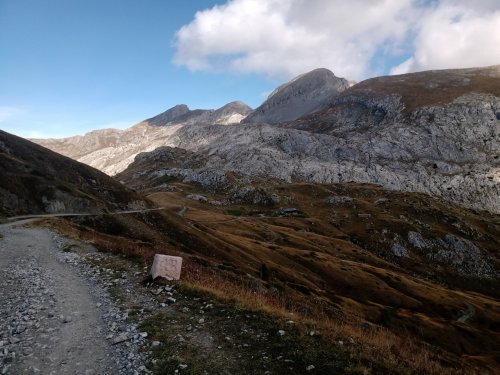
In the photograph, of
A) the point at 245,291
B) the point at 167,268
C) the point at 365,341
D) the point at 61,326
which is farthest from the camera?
the point at 167,268

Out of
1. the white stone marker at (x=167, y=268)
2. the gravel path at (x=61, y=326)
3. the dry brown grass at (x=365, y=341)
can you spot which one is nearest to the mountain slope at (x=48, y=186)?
the gravel path at (x=61, y=326)

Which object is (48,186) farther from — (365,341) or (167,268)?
(365,341)

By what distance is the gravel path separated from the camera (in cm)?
1398

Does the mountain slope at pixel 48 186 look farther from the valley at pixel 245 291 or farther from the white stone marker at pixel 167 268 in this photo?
the white stone marker at pixel 167 268

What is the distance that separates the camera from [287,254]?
129 metres

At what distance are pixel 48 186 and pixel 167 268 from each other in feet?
267

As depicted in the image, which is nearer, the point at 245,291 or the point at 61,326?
the point at 61,326

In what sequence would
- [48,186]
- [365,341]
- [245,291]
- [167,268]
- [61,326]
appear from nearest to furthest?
[365,341]
[61,326]
[245,291]
[167,268]
[48,186]

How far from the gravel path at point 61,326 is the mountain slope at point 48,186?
5986 centimetres

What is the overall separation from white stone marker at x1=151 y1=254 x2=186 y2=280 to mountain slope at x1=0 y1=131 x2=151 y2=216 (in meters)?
64.8

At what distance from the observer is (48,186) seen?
307 ft

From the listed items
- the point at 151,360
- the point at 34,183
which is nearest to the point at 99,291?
the point at 151,360

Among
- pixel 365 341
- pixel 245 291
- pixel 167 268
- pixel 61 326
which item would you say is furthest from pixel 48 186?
pixel 365 341

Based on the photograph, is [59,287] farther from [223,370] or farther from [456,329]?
[456,329]
